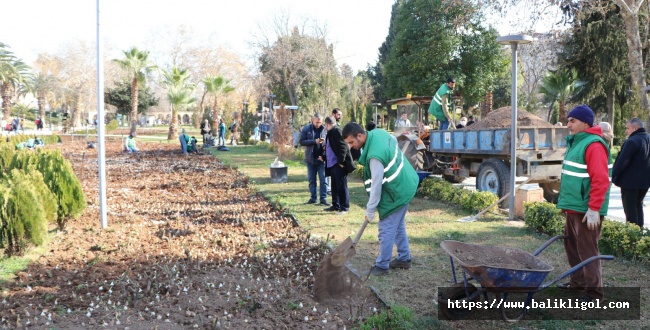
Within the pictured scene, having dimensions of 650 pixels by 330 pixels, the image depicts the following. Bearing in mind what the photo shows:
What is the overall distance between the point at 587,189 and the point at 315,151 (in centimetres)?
534

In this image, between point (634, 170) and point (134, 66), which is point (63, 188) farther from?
point (134, 66)

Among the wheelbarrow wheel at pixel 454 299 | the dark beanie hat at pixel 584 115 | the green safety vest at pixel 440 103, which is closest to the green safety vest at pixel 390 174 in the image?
the wheelbarrow wheel at pixel 454 299

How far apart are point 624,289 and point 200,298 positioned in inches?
152

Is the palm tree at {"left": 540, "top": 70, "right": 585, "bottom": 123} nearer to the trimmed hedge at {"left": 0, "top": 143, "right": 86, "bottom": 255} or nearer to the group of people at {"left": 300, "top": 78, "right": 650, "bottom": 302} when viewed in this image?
the group of people at {"left": 300, "top": 78, "right": 650, "bottom": 302}

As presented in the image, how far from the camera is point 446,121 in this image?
10977 mm

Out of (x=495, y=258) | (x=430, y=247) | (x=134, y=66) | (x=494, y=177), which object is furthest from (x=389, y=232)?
(x=134, y=66)

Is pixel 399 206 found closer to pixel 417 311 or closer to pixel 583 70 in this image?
pixel 417 311

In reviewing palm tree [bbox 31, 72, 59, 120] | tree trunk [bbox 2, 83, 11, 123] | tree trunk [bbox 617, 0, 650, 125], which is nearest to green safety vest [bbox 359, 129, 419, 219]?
tree trunk [bbox 617, 0, 650, 125]

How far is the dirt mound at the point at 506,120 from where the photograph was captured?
363 inches

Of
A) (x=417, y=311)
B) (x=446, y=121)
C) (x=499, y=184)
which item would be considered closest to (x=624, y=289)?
(x=417, y=311)

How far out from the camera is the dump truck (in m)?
8.70

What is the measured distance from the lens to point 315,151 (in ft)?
29.7

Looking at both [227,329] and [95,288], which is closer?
[227,329]

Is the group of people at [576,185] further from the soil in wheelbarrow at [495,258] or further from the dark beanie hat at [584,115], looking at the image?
the soil in wheelbarrow at [495,258]
